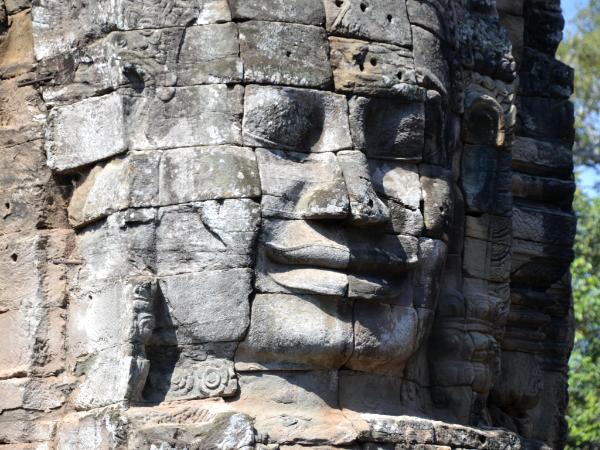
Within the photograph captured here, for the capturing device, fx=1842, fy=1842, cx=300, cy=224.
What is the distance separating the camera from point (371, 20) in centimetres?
1193

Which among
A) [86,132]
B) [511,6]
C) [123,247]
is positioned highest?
[511,6]

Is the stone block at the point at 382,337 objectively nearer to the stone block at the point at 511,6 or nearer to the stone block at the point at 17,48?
the stone block at the point at 17,48

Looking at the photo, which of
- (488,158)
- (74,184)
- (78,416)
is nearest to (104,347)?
(78,416)

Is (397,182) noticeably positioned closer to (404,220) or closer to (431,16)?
(404,220)

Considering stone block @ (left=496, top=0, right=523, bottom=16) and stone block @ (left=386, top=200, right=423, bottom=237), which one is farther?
stone block @ (left=496, top=0, right=523, bottom=16)

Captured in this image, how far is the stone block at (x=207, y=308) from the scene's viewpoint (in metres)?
11.2

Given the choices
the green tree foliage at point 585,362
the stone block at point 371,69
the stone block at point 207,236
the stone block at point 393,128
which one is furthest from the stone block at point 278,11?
the green tree foliage at point 585,362

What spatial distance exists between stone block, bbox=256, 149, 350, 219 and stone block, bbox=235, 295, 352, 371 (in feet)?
1.77

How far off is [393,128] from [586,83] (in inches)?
771

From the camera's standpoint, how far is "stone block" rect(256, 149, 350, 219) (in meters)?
11.4

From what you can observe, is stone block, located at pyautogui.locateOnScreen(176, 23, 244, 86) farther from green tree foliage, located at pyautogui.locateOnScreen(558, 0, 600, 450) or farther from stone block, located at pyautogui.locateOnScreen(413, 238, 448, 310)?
green tree foliage, located at pyautogui.locateOnScreen(558, 0, 600, 450)

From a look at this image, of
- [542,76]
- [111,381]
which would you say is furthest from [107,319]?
[542,76]

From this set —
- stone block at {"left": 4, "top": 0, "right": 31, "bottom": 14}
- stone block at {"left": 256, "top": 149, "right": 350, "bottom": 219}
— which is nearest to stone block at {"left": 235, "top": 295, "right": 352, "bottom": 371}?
stone block at {"left": 256, "top": 149, "right": 350, "bottom": 219}

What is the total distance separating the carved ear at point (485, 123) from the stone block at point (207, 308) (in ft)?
8.34
